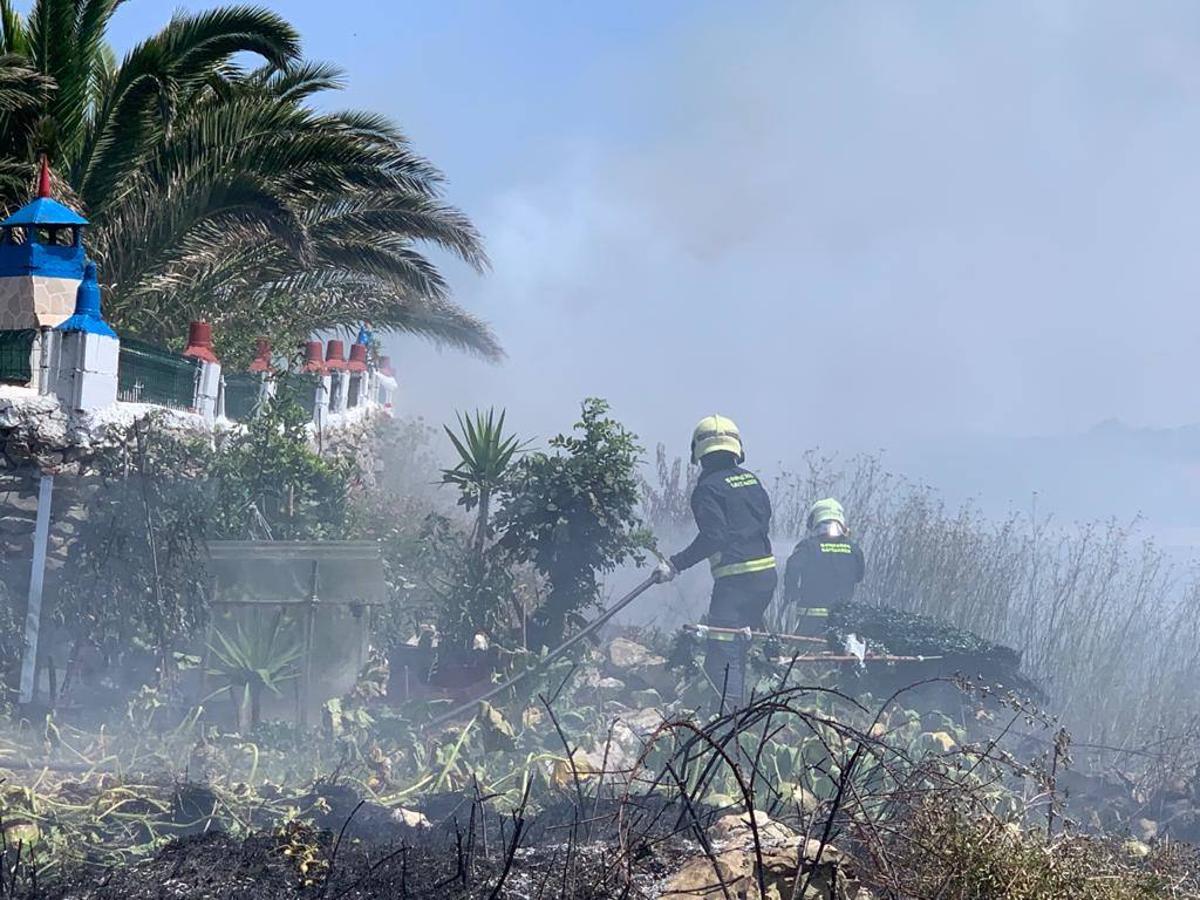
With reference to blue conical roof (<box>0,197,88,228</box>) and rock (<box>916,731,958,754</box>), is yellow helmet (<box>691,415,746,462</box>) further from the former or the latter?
blue conical roof (<box>0,197,88,228</box>)

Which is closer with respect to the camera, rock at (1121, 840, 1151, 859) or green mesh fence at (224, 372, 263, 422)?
rock at (1121, 840, 1151, 859)

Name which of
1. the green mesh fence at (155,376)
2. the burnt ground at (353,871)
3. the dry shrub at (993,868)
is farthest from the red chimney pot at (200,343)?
the dry shrub at (993,868)

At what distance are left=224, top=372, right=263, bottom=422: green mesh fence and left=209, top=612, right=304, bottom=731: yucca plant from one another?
10.6 ft

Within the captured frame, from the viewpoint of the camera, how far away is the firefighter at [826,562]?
11.4m

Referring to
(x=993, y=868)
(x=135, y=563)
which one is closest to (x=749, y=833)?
(x=993, y=868)

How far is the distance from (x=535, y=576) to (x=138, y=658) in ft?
16.9

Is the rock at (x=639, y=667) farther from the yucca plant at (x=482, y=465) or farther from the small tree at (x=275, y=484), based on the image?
the small tree at (x=275, y=484)

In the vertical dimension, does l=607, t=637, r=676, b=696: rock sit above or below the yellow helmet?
below

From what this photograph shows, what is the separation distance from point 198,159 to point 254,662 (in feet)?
14.1

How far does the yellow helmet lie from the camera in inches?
424

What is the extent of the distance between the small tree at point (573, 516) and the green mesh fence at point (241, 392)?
2.98 meters

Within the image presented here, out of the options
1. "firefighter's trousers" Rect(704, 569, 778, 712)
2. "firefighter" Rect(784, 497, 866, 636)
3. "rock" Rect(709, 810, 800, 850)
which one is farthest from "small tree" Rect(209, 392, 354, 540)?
"rock" Rect(709, 810, 800, 850)

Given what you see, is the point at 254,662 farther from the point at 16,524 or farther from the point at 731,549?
the point at 731,549

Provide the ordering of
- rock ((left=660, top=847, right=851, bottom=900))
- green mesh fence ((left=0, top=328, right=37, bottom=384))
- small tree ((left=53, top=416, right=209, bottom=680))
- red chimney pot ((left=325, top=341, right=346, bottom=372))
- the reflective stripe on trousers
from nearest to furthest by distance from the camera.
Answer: rock ((left=660, top=847, right=851, bottom=900)), green mesh fence ((left=0, top=328, right=37, bottom=384)), small tree ((left=53, top=416, right=209, bottom=680)), the reflective stripe on trousers, red chimney pot ((left=325, top=341, right=346, bottom=372))
